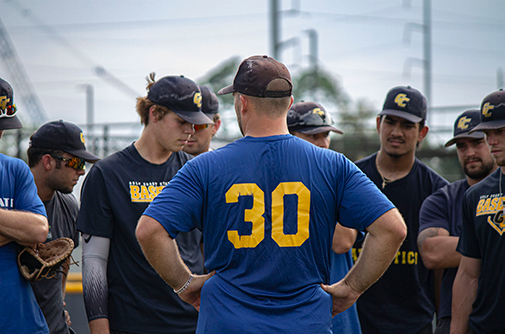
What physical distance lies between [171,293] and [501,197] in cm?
249

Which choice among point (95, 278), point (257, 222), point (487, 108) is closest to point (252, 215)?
point (257, 222)

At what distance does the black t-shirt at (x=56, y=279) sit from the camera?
358 centimetres

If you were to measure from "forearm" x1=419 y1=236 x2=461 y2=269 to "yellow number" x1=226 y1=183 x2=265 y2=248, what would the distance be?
7.97 ft

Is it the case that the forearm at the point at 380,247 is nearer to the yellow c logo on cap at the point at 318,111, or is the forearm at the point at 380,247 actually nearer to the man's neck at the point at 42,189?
the yellow c logo on cap at the point at 318,111

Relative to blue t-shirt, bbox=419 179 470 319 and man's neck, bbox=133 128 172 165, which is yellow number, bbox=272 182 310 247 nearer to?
man's neck, bbox=133 128 172 165

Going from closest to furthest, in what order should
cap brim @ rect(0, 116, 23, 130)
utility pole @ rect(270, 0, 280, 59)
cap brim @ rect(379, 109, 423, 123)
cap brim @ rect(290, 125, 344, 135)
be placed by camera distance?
cap brim @ rect(0, 116, 23, 130) < cap brim @ rect(290, 125, 344, 135) < cap brim @ rect(379, 109, 423, 123) < utility pole @ rect(270, 0, 280, 59)

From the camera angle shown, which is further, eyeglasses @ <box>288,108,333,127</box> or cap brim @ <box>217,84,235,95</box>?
eyeglasses @ <box>288,108,333,127</box>

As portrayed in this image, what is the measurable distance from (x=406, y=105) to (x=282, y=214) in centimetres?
288

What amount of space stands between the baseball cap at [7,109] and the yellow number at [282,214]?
206 centimetres

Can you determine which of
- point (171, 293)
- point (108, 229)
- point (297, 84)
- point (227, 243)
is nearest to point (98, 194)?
A: point (108, 229)

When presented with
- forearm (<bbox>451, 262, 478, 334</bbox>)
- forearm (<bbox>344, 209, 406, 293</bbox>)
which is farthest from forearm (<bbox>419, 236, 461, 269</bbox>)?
forearm (<bbox>344, 209, 406, 293</bbox>)

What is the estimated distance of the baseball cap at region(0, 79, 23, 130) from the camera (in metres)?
3.50

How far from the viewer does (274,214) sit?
8.23 ft

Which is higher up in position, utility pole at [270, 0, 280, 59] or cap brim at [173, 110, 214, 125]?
utility pole at [270, 0, 280, 59]
